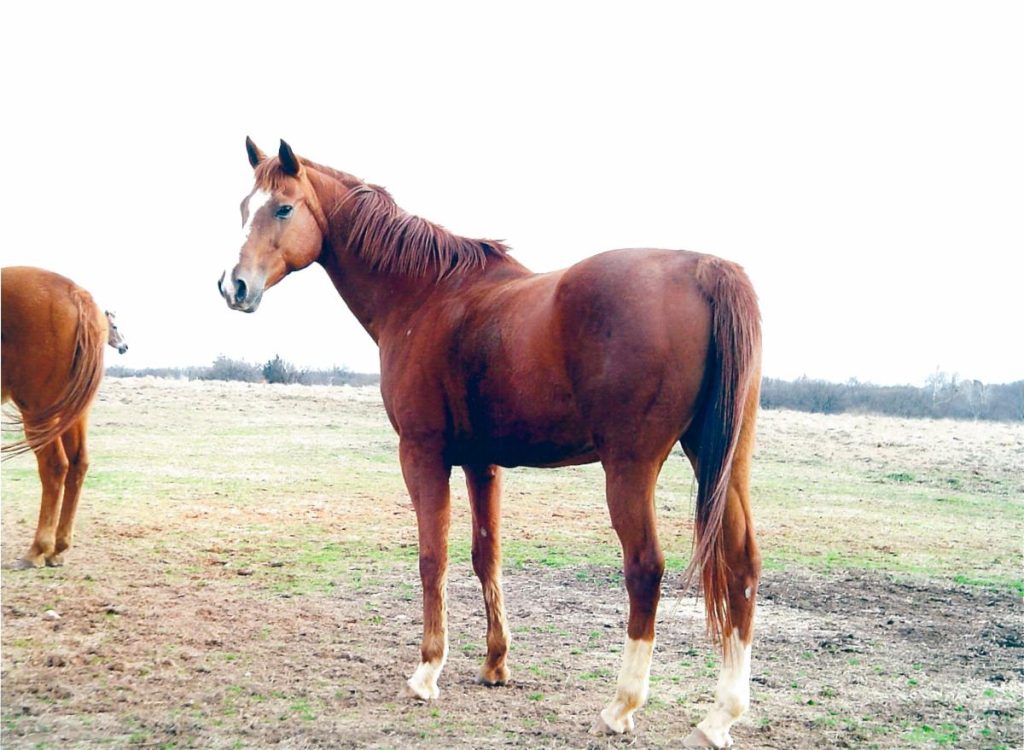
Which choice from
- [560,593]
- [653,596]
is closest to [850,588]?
[560,593]

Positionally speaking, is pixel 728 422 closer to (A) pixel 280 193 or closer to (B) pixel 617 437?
(B) pixel 617 437

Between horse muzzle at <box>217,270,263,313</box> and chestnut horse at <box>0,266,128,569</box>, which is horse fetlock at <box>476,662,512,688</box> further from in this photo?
chestnut horse at <box>0,266,128,569</box>

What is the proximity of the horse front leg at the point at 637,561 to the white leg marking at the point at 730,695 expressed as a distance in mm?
323

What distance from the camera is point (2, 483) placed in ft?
34.7

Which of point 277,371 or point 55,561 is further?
point 277,371

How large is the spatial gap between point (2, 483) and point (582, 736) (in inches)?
378

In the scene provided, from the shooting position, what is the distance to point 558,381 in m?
3.82

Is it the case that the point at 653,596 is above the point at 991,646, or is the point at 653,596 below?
above

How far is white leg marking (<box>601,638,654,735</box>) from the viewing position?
3.65m

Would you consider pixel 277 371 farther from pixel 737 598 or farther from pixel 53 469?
pixel 737 598

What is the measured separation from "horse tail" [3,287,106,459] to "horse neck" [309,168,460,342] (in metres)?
2.97

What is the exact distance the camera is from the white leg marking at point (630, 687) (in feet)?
12.0

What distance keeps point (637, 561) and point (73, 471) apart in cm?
546

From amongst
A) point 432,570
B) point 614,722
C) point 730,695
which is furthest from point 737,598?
point 432,570
